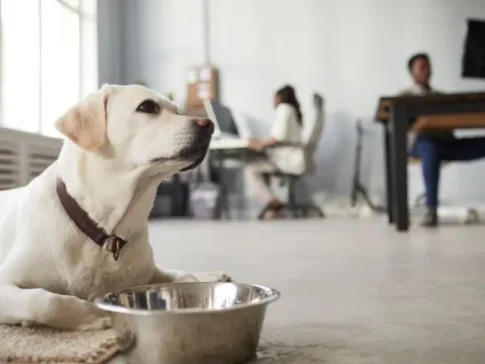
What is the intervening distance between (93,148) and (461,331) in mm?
748

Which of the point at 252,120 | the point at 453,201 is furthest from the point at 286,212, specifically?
the point at 453,201

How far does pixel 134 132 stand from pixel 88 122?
91mm

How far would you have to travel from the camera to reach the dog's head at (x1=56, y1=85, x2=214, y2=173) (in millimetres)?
1168

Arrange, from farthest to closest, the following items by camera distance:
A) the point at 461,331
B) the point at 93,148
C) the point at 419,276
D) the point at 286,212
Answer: the point at 286,212 < the point at 419,276 < the point at 93,148 < the point at 461,331

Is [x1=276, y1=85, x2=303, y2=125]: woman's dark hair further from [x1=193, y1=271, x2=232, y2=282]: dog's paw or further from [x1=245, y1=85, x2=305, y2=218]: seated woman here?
[x1=193, y1=271, x2=232, y2=282]: dog's paw

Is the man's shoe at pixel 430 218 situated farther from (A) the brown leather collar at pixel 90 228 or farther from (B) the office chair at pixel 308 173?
(A) the brown leather collar at pixel 90 228

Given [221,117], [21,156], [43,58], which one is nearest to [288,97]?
[221,117]

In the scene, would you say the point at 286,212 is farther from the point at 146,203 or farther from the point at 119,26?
the point at 146,203

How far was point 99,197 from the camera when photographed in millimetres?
1166

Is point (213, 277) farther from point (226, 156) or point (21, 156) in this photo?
point (226, 156)

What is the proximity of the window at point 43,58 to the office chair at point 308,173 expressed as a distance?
2.08 metres

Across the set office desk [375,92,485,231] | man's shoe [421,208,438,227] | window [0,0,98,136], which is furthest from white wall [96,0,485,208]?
office desk [375,92,485,231]

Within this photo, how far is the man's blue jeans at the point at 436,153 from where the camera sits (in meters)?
3.87

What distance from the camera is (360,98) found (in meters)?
6.45
